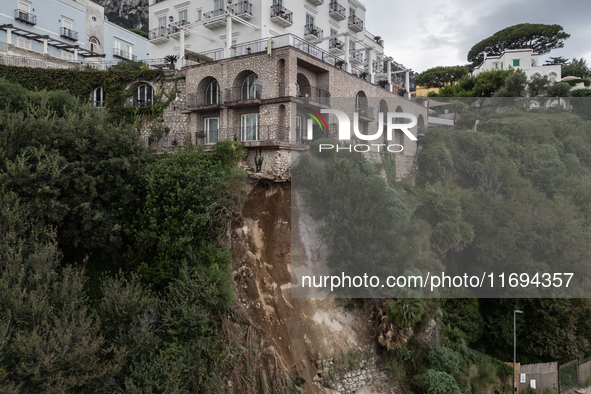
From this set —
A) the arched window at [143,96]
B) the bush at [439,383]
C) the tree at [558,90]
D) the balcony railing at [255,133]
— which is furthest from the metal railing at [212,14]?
the tree at [558,90]

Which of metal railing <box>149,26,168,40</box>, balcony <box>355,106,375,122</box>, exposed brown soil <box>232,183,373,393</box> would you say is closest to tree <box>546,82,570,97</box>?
balcony <box>355,106,375,122</box>

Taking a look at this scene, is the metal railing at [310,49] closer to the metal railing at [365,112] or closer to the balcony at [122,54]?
the metal railing at [365,112]

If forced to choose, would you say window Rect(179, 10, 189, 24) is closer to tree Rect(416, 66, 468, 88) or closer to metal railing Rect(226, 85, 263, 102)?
metal railing Rect(226, 85, 263, 102)

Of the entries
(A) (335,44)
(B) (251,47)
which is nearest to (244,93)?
(B) (251,47)

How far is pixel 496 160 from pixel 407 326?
16.8 metres

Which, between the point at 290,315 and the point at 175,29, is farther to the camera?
the point at 175,29

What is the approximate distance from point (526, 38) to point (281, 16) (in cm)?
4156

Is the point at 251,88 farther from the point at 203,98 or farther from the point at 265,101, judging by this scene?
the point at 203,98

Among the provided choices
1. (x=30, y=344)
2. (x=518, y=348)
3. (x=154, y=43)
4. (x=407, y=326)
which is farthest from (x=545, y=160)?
(x=30, y=344)

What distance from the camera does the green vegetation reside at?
9172 millimetres

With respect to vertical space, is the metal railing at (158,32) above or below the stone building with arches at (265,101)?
above

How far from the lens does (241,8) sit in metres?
23.2

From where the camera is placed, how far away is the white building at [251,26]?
2247 cm

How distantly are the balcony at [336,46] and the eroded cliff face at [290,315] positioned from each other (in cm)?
1649
